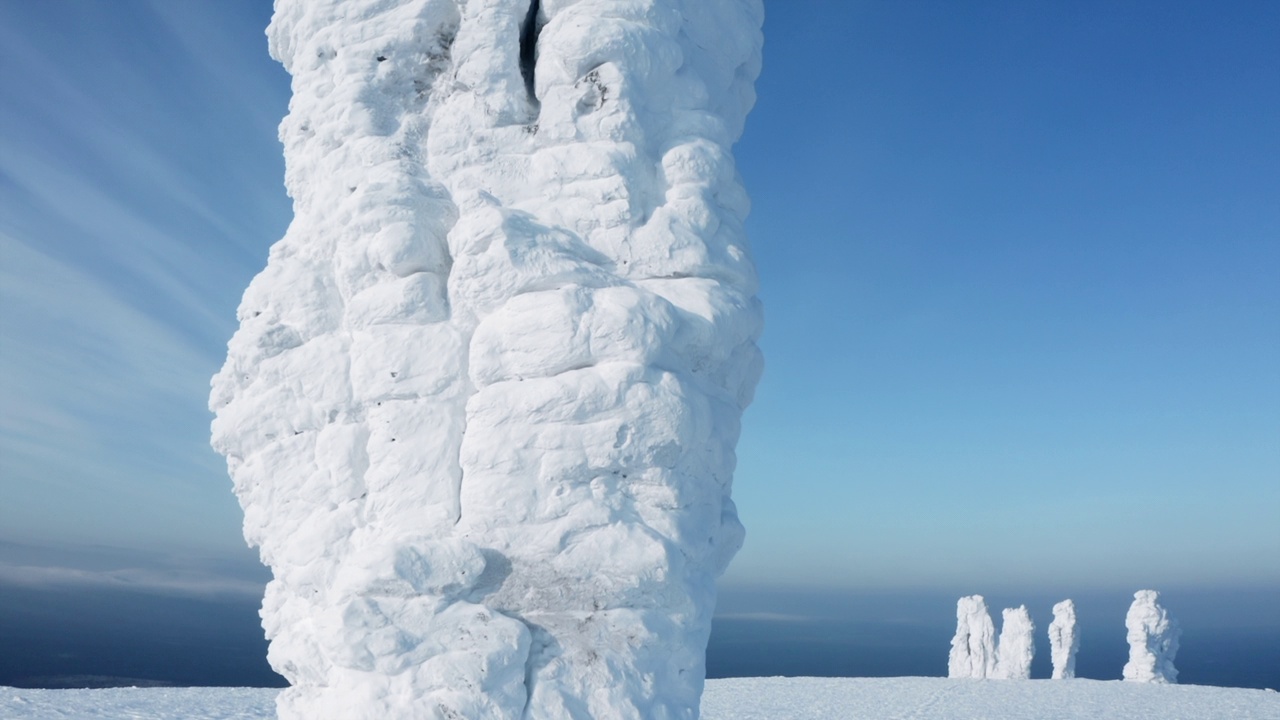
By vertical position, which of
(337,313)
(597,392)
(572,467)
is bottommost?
(572,467)

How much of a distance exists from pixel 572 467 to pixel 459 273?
1.46 m

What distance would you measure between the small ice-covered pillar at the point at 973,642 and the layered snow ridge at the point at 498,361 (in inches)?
1185

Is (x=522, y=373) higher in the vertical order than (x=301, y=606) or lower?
higher

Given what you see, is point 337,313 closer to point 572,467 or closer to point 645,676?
point 572,467

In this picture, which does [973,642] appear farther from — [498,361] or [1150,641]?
[498,361]

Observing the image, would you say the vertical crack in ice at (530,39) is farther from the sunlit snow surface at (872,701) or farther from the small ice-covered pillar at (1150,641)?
the small ice-covered pillar at (1150,641)

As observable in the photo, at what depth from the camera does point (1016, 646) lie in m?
30.8

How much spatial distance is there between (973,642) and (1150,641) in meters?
5.94

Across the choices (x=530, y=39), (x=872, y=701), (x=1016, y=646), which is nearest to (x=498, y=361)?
(x=530, y=39)

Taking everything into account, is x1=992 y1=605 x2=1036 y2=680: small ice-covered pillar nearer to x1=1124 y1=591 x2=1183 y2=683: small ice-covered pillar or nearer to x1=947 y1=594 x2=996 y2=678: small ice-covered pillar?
x1=947 y1=594 x2=996 y2=678: small ice-covered pillar

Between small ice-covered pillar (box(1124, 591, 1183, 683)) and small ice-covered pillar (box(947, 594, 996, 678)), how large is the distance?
456 centimetres

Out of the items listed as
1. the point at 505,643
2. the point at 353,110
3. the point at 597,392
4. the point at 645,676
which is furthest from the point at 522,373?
the point at 353,110

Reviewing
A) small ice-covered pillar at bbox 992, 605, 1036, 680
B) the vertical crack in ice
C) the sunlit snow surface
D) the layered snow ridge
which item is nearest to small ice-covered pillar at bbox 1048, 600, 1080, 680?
small ice-covered pillar at bbox 992, 605, 1036, 680

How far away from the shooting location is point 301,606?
5789 millimetres
